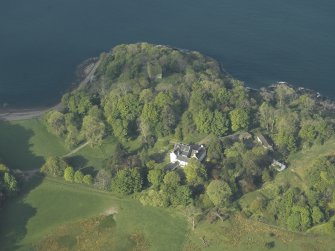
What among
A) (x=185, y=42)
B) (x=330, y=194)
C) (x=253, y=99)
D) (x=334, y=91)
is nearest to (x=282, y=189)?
(x=330, y=194)

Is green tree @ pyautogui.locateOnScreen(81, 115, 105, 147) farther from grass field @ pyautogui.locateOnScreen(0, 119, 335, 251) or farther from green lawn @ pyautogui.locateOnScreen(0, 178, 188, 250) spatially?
green lawn @ pyautogui.locateOnScreen(0, 178, 188, 250)

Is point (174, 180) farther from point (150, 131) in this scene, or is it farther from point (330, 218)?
point (330, 218)

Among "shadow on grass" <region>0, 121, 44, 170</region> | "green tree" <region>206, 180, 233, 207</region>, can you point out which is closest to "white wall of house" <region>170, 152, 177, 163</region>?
"green tree" <region>206, 180, 233, 207</region>

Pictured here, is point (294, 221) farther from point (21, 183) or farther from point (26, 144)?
point (26, 144)

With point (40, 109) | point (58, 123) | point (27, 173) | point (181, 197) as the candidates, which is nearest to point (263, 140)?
point (181, 197)

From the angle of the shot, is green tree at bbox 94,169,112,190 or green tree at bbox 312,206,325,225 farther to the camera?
green tree at bbox 94,169,112,190

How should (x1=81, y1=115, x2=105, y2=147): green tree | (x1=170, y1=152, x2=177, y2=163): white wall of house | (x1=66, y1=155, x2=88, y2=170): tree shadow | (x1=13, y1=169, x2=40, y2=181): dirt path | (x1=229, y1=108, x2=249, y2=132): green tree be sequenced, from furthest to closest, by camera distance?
1. (x1=229, y1=108, x2=249, y2=132): green tree
2. (x1=81, y1=115, x2=105, y2=147): green tree
3. (x1=66, y1=155, x2=88, y2=170): tree shadow
4. (x1=170, y1=152, x2=177, y2=163): white wall of house
5. (x1=13, y1=169, x2=40, y2=181): dirt path
